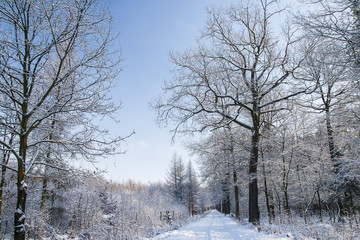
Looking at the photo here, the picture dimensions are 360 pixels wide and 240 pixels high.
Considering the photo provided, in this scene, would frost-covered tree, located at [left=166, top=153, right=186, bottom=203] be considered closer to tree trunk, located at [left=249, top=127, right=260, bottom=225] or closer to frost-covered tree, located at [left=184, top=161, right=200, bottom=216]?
frost-covered tree, located at [left=184, top=161, right=200, bottom=216]

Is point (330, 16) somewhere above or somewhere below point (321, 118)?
above

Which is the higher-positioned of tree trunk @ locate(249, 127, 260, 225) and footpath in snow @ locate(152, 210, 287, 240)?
tree trunk @ locate(249, 127, 260, 225)

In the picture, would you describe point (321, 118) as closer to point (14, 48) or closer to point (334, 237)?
point (334, 237)

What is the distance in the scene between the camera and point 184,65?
13.1 metres

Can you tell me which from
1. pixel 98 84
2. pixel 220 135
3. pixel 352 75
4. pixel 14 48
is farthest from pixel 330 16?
pixel 220 135

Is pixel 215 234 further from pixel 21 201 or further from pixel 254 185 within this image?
pixel 21 201

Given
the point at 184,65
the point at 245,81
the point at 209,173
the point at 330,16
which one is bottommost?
the point at 209,173

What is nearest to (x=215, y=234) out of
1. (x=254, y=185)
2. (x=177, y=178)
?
(x=254, y=185)

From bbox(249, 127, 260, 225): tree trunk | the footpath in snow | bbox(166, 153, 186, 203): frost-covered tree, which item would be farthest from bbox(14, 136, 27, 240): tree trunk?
bbox(166, 153, 186, 203): frost-covered tree

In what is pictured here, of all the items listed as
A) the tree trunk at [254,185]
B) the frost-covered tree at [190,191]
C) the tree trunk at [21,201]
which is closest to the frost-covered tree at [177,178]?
the frost-covered tree at [190,191]

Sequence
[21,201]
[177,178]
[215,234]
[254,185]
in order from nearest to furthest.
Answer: [21,201], [215,234], [254,185], [177,178]

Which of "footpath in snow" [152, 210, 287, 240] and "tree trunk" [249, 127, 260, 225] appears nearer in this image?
"footpath in snow" [152, 210, 287, 240]

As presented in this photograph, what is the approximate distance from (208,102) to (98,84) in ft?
29.3

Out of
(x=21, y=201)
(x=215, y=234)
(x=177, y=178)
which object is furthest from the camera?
(x=177, y=178)
